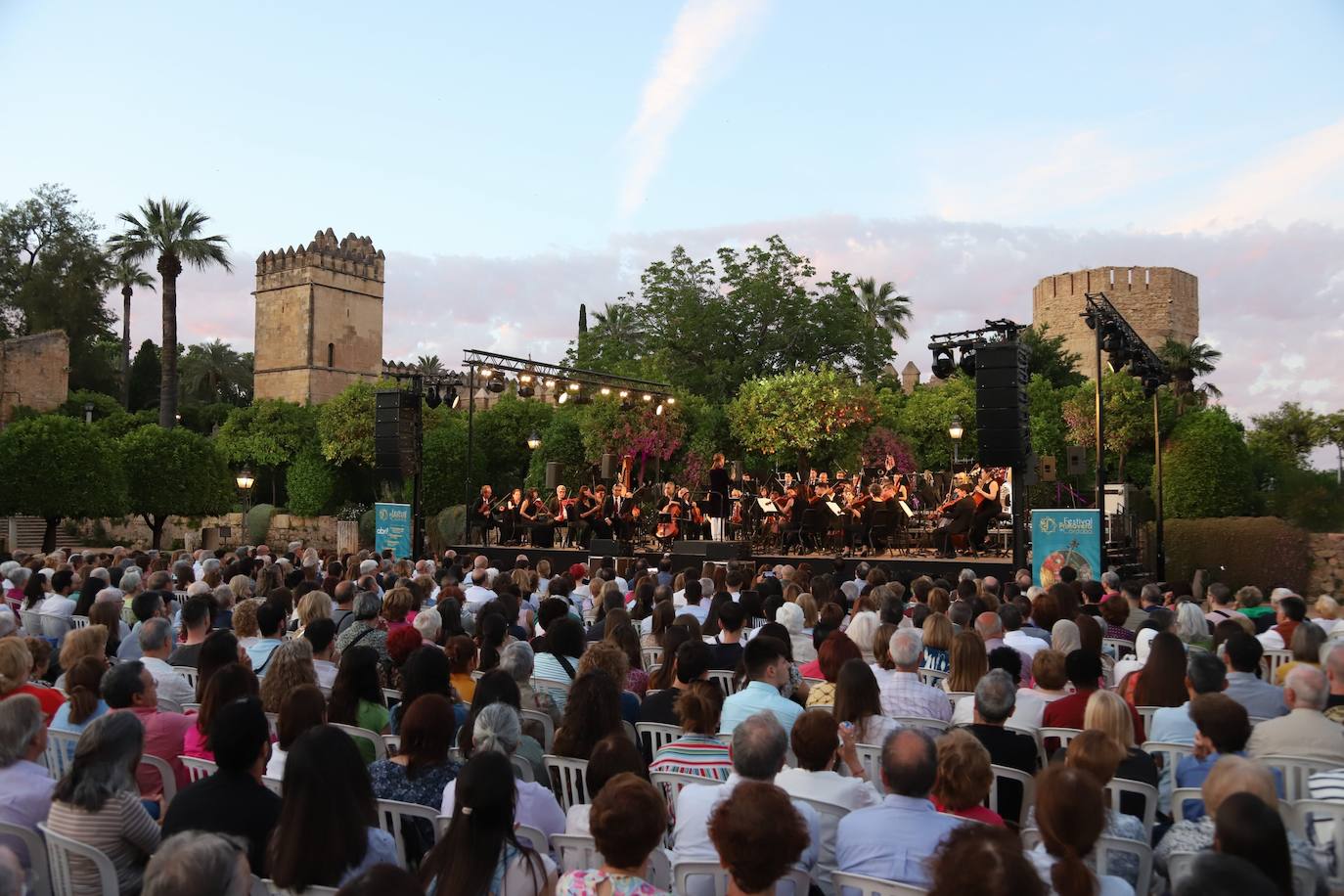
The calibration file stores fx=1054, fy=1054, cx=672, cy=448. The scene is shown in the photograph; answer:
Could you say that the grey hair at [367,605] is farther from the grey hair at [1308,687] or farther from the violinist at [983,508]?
the violinist at [983,508]

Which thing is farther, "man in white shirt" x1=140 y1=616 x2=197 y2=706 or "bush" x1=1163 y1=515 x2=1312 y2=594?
"bush" x1=1163 y1=515 x2=1312 y2=594

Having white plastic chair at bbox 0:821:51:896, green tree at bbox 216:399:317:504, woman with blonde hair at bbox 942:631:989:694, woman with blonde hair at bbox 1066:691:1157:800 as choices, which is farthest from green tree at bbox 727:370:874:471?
white plastic chair at bbox 0:821:51:896

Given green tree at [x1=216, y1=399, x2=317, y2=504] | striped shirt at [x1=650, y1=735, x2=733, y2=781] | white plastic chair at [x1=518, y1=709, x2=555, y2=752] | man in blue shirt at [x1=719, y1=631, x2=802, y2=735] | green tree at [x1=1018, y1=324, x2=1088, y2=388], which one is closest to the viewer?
striped shirt at [x1=650, y1=735, x2=733, y2=781]

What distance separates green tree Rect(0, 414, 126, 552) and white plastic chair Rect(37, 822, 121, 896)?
933 inches

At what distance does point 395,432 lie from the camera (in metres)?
18.0

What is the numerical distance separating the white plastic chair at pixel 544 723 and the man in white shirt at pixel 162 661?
1628 mm

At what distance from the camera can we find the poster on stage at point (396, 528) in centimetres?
1689

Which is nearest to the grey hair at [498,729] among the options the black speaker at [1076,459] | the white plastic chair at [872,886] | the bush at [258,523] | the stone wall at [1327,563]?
the white plastic chair at [872,886]

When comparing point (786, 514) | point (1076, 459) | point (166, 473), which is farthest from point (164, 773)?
point (166, 473)

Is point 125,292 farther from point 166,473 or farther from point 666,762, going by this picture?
point 666,762

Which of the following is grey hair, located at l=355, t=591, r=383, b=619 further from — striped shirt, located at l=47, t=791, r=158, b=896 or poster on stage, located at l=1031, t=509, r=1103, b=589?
poster on stage, located at l=1031, t=509, r=1103, b=589

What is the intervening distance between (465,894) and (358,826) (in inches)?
13.2

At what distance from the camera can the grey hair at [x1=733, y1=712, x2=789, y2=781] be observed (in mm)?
3000

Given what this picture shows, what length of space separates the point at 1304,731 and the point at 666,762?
214 cm
